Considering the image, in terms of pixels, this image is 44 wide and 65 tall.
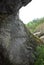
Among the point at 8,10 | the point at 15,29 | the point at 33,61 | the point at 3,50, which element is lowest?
the point at 33,61

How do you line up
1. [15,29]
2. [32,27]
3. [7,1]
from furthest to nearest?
[32,27]
[15,29]
[7,1]

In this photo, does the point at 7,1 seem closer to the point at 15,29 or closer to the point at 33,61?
the point at 15,29

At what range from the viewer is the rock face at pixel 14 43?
26.4 feet

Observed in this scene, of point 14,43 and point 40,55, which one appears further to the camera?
point 40,55

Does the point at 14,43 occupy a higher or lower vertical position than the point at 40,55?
higher

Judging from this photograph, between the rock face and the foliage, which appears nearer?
the rock face

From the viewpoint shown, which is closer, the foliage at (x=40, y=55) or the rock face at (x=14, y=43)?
the rock face at (x=14, y=43)

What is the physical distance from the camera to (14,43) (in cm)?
845

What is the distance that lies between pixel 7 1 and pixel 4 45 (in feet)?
4.65

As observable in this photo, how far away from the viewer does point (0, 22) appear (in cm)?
830

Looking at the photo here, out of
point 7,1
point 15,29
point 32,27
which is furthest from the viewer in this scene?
point 32,27

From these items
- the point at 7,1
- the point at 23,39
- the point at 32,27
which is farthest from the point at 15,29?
the point at 32,27

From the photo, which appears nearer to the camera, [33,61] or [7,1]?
[7,1]

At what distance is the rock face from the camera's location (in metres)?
8.04
